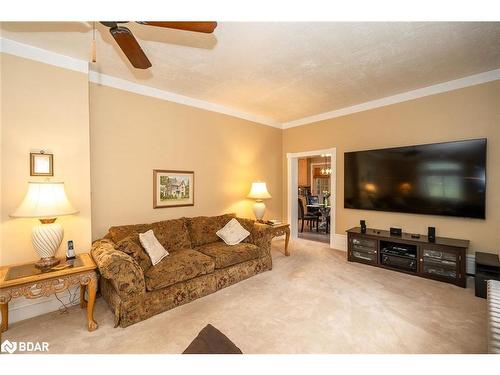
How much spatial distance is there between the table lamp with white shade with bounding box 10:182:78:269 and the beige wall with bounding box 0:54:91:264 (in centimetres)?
36

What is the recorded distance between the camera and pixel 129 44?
156 cm

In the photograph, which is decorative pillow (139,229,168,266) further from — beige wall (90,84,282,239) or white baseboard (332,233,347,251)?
white baseboard (332,233,347,251)

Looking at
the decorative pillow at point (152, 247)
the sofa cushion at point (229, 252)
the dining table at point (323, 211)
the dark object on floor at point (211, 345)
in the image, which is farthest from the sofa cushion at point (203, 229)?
the dining table at point (323, 211)

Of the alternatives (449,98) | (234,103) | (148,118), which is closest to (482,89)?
(449,98)

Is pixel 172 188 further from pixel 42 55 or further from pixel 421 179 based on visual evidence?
pixel 421 179

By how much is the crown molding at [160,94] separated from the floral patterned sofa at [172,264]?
6.31 feet

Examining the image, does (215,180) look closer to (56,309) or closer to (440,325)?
(56,309)

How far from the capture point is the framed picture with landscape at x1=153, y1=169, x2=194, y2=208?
343 centimetres

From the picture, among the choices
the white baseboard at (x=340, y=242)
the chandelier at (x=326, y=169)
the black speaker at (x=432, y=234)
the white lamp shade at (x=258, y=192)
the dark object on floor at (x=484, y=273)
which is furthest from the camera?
the chandelier at (x=326, y=169)

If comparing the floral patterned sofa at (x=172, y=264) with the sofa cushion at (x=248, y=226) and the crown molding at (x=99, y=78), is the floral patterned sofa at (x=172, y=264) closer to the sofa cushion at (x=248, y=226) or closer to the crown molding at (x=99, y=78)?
the sofa cushion at (x=248, y=226)

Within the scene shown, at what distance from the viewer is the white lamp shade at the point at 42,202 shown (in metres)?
2.02

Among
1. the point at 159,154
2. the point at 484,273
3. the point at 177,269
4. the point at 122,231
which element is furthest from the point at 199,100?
the point at 484,273

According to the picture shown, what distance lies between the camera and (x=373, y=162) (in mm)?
3982
